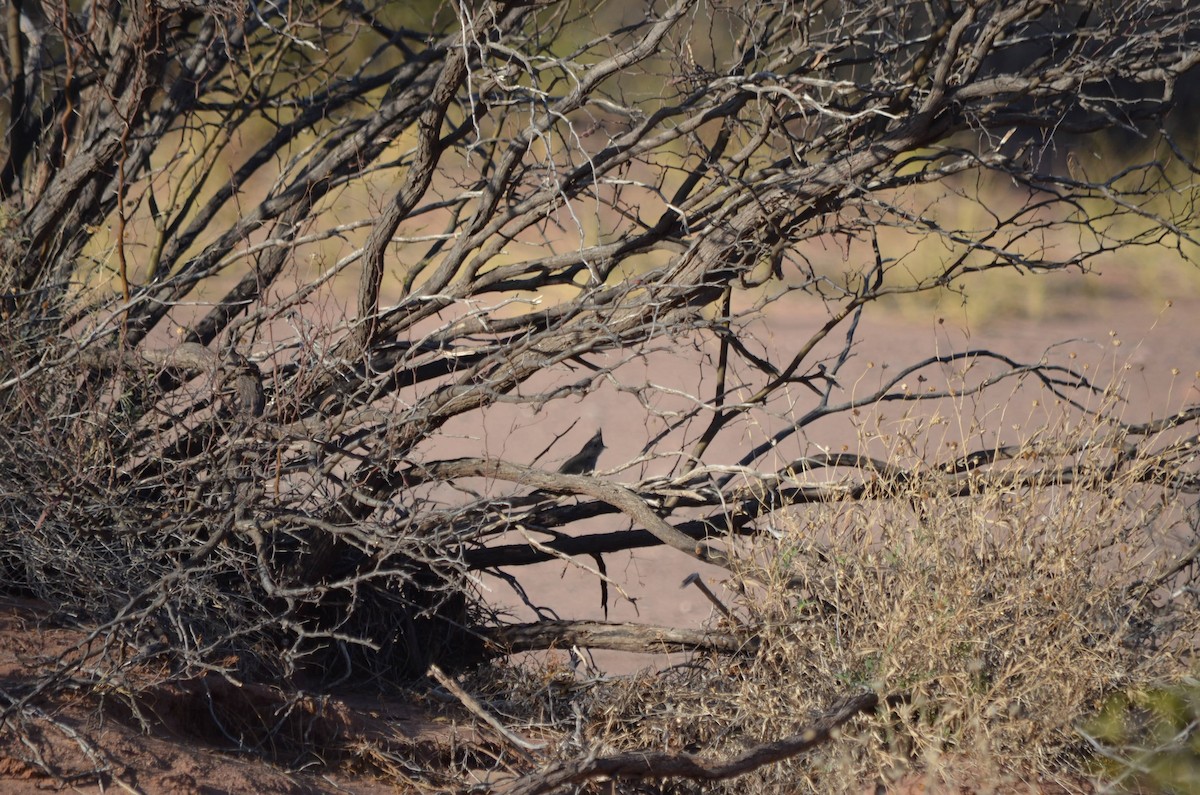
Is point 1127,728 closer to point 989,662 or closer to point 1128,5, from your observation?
point 989,662

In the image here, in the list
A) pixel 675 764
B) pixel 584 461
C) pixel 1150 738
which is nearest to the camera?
pixel 675 764

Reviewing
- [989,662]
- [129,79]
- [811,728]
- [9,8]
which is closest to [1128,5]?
[989,662]

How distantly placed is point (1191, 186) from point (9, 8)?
522 centimetres

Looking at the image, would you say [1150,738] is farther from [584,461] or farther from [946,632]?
[584,461]

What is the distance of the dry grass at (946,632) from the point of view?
11.7ft

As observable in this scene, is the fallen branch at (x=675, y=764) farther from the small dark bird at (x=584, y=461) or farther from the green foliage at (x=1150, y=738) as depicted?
the small dark bird at (x=584, y=461)

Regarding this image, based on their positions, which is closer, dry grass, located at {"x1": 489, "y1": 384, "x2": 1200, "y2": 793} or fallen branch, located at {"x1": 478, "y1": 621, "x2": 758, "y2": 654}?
dry grass, located at {"x1": 489, "y1": 384, "x2": 1200, "y2": 793}

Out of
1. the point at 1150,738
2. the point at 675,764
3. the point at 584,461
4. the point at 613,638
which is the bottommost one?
the point at 675,764

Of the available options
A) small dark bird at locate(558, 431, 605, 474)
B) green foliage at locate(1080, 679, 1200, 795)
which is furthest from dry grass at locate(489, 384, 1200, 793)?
small dark bird at locate(558, 431, 605, 474)

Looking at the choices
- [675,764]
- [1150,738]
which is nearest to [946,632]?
[1150,738]

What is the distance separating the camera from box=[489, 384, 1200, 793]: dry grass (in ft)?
11.7

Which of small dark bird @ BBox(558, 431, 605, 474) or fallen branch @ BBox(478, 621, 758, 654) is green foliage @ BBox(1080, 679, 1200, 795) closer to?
fallen branch @ BBox(478, 621, 758, 654)

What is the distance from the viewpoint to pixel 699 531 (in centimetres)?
507

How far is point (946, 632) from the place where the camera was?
3.64 meters
